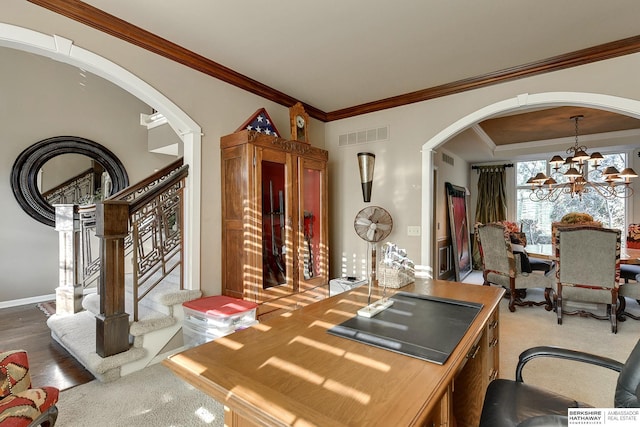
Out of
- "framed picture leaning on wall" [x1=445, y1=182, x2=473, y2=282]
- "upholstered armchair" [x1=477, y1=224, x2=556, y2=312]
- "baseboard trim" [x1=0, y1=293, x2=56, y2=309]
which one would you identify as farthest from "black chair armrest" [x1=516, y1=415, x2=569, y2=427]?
"baseboard trim" [x1=0, y1=293, x2=56, y2=309]

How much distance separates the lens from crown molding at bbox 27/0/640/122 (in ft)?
7.10

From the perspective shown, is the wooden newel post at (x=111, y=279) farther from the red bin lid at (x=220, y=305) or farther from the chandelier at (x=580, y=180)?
the chandelier at (x=580, y=180)

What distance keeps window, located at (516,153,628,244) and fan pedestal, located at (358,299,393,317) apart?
6.31 meters

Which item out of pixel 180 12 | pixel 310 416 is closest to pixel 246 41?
pixel 180 12

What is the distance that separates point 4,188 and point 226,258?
138 inches

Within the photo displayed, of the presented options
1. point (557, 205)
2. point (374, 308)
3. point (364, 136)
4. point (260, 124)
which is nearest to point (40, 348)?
point (260, 124)

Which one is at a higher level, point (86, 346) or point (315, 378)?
point (315, 378)

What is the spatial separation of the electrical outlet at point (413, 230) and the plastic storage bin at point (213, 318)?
202 centimetres

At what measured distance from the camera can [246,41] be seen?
2.56 meters

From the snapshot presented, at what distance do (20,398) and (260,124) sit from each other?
8.58 ft

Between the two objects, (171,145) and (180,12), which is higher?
(180,12)

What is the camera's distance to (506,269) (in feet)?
13.9

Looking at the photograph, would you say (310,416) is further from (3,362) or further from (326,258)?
(326,258)

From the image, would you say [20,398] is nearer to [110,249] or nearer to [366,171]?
Result: [110,249]
